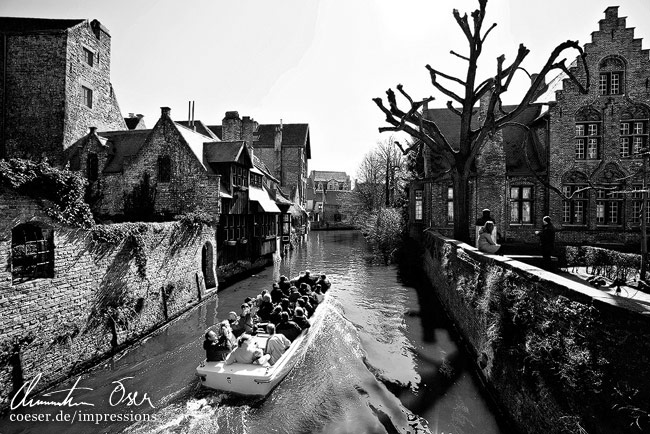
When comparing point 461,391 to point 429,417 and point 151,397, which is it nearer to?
point 429,417

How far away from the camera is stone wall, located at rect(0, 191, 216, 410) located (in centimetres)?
718

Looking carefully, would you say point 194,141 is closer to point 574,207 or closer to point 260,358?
point 260,358

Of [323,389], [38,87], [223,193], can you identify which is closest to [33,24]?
[38,87]

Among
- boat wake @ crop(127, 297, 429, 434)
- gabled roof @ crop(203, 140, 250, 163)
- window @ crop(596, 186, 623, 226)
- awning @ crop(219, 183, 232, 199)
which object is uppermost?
gabled roof @ crop(203, 140, 250, 163)

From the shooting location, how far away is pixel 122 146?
21.2 metres

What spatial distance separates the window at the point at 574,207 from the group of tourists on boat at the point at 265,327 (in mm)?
15306

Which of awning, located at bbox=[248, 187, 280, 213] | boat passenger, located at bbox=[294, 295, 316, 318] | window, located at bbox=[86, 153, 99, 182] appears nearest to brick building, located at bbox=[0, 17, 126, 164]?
window, located at bbox=[86, 153, 99, 182]

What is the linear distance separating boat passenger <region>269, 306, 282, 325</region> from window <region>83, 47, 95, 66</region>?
969 inches

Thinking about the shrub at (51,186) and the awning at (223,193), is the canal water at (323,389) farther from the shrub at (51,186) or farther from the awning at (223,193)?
the awning at (223,193)

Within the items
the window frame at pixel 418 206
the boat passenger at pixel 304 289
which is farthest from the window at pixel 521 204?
the boat passenger at pixel 304 289

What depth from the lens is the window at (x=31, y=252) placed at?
7.70 meters

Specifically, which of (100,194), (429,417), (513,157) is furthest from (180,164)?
(513,157)

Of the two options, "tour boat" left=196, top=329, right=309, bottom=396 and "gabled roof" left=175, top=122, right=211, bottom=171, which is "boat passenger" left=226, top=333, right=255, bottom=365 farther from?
"gabled roof" left=175, top=122, right=211, bottom=171

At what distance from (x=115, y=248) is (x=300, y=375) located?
690 centimetres
